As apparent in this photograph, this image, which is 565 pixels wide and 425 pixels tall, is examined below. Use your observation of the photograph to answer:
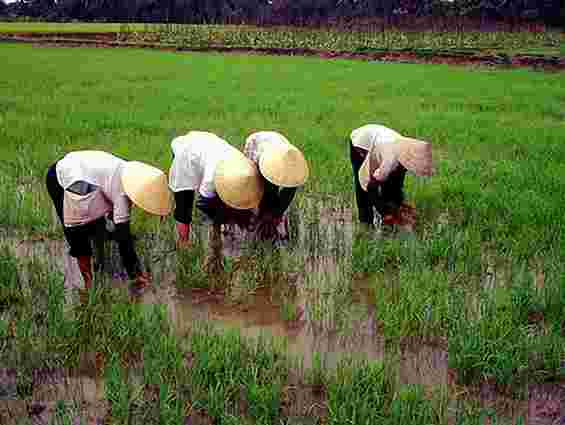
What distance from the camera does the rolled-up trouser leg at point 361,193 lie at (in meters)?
4.03

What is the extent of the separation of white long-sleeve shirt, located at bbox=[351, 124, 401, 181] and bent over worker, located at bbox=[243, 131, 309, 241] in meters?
0.54

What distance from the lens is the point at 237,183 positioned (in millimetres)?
3160

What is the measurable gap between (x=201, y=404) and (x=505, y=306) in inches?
67.7

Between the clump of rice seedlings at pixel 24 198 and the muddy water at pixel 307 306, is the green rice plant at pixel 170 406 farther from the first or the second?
the clump of rice seedlings at pixel 24 198

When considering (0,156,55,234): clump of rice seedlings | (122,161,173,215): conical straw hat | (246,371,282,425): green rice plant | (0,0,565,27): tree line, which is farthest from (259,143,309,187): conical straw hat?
(0,0,565,27): tree line

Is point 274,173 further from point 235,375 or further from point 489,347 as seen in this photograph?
point 489,347

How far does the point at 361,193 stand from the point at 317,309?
1.30 meters

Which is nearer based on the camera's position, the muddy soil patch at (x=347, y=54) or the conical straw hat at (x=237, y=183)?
the conical straw hat at (x=237, y=183)

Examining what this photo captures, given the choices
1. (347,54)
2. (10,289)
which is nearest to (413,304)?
(10,289)

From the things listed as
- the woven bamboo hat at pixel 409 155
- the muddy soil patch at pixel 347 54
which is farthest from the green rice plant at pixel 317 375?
the muddy soil patch at pixel 347 54

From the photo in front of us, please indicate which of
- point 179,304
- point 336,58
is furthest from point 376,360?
point 336,58

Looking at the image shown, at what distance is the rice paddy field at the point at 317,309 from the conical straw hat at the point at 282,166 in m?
0.64

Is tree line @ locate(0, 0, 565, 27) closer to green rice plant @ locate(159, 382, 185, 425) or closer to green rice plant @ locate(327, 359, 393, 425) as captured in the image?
green rice plant @ locate(327, 359, 393, 425)

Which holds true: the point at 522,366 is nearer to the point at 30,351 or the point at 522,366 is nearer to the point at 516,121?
the point at 30,351
